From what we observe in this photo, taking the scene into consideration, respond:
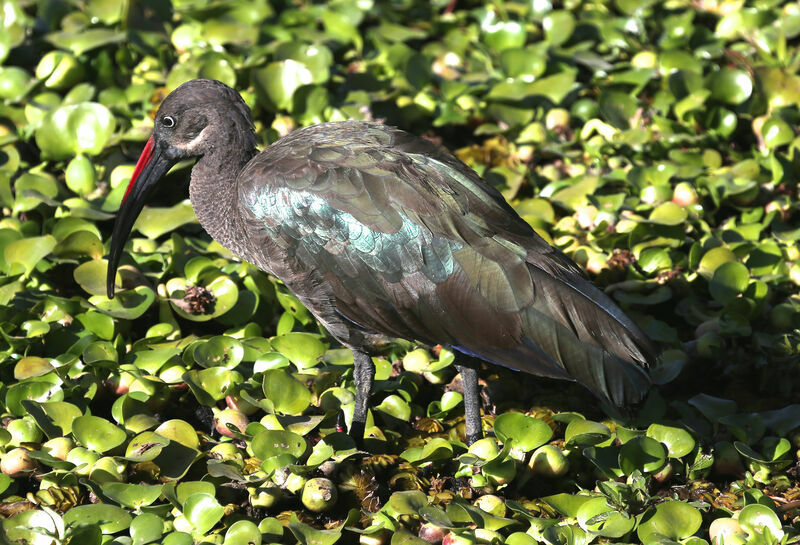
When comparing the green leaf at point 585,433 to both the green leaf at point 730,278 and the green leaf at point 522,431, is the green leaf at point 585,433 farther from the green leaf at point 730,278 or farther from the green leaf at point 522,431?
the green leaf at point 730,278

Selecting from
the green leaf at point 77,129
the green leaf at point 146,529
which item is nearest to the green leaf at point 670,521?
the green leaf at point 146,529

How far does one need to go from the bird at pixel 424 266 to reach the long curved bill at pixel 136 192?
50 centimetres

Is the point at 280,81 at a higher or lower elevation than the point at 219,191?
lower

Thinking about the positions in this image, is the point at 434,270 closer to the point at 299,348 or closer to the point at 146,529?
the point at 299,348

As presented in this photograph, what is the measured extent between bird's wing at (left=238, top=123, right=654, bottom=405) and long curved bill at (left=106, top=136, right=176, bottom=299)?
61cm

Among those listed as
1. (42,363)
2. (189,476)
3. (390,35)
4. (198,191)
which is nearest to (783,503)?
(189,476)

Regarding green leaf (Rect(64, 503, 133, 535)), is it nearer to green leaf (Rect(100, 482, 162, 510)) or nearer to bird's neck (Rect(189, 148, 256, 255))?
green leaf (Rect(100, 482, 162, 510))

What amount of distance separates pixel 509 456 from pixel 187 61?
11.4ft

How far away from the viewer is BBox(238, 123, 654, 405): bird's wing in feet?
12.4

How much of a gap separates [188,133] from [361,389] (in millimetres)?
1294

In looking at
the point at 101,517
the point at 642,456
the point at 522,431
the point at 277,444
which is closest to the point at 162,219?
the point at 277,444

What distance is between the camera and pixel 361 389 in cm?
408

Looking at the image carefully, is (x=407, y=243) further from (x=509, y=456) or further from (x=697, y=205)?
(x=697, y=205)

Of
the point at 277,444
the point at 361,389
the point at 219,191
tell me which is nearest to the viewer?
the point at 277,444
